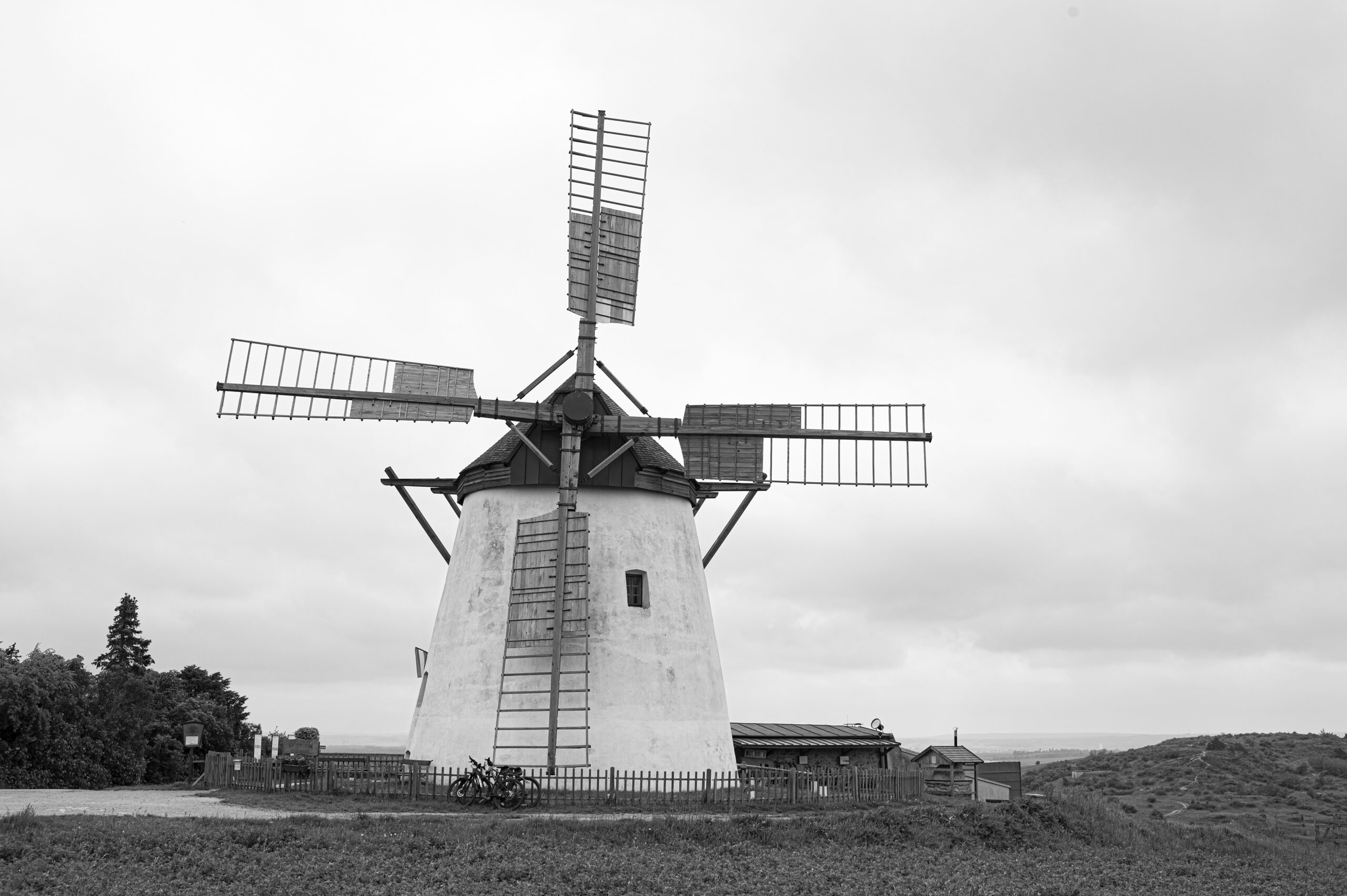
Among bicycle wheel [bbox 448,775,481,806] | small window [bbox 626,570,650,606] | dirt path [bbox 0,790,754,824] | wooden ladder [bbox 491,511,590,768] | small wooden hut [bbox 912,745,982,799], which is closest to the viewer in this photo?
dirt path [bbox 0,790,754,824]

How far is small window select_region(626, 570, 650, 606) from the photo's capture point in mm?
25844

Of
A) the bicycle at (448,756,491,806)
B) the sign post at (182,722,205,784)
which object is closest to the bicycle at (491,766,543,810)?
the bicycle at (448,756,491,806)

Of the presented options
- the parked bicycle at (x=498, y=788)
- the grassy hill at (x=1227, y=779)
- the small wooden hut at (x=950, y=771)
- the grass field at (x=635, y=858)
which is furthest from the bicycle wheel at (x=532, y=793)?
the grassy hill at (x=1227, y=779)

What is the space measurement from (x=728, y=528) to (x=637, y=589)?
3.02 metres

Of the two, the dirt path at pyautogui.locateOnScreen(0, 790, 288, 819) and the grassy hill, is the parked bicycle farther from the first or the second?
the grassy hill

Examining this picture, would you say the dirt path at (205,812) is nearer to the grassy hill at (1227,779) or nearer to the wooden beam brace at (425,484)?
the wooden beam brace at (425,484)

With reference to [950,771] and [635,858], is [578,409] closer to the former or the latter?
[635,858]

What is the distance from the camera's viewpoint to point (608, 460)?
1010 inches

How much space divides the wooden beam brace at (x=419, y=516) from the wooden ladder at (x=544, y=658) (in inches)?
149

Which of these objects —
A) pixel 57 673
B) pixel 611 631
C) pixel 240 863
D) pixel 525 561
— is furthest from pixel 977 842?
pixel 57 673

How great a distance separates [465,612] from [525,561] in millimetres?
2037

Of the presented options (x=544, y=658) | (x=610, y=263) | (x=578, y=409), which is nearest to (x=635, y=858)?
(x=544, y=658)

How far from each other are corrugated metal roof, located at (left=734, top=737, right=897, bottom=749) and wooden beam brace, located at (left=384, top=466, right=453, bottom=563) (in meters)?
9.34

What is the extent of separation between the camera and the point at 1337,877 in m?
22.1
